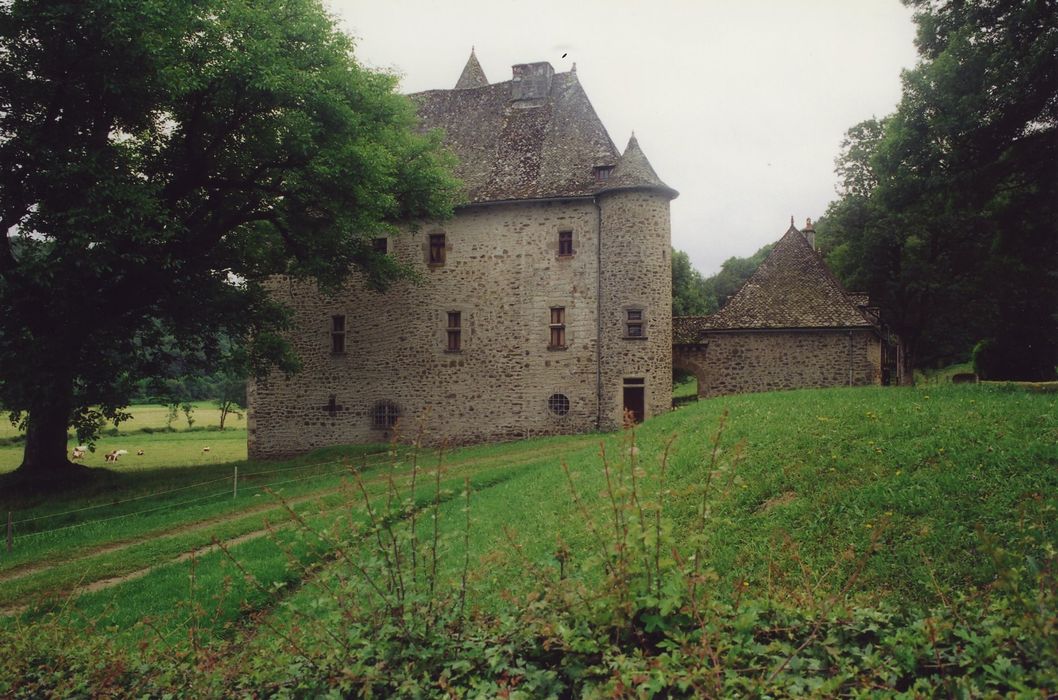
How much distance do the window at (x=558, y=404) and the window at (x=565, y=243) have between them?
540 cm

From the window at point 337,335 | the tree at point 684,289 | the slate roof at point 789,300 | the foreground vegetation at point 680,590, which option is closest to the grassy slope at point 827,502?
the foreground vegetation at point 680,590

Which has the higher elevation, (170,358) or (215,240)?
(215,240)

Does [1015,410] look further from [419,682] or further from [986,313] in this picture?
[986,313]

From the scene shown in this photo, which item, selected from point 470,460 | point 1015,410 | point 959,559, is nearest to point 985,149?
point 1015,410

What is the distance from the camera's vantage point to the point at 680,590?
402cm

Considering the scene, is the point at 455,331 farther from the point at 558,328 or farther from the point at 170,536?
the point at 170,536

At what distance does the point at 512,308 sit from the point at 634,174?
6.77 metres

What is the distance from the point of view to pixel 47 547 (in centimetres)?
1205

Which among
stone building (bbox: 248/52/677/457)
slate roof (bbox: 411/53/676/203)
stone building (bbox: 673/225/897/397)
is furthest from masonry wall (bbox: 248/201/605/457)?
stone building (bbox: 673/225/897/397)

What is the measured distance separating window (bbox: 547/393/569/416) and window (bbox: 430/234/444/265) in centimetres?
732

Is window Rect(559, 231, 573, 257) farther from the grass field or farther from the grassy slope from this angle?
the grass field

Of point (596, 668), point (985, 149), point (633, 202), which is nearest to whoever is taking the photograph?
point (596, 668)

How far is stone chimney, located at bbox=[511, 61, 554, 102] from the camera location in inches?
1094

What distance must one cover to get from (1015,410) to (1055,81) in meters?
8.94
